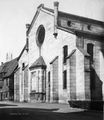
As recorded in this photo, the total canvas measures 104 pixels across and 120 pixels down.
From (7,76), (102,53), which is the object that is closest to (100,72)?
(102,53)

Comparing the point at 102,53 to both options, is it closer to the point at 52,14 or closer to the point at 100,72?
the point at 100,72

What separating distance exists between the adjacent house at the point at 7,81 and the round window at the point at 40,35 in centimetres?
1685

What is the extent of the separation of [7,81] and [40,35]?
23.0 meters

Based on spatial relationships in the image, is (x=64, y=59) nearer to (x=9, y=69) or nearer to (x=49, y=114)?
(x=49, y=114)

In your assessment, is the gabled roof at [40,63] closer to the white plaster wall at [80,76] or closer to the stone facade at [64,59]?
the stone facade at [64,59]

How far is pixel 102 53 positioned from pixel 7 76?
3160cm

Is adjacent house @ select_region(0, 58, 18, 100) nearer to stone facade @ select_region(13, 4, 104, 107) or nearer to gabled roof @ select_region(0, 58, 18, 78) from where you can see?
gabled roof @ select_region(0, 58, 18, 78)

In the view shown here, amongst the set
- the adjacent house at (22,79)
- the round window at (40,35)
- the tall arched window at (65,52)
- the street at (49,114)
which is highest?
the round window at (40,35)

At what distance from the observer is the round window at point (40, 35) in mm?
41594

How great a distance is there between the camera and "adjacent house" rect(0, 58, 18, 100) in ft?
196

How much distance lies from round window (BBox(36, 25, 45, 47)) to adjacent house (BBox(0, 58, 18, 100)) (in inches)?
664

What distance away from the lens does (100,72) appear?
115ft

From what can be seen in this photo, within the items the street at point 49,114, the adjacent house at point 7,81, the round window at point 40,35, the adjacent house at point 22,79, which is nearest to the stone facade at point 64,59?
the round window at point 40,35

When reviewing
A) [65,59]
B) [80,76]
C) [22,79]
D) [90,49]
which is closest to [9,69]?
[22,79]
